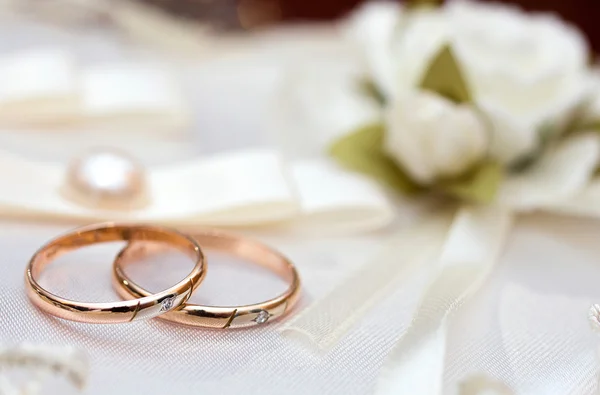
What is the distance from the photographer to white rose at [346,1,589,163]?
58 centimetres

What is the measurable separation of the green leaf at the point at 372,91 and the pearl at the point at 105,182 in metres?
0.27

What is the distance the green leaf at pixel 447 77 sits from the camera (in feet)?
1.92

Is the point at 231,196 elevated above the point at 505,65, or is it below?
below

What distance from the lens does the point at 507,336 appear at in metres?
0.46

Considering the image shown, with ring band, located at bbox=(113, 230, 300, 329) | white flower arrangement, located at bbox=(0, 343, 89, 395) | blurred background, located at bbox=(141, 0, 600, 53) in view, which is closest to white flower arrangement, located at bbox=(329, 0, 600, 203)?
ring band, located at bbox=(113, 230, 300, 329)

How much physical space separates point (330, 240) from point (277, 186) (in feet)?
0.20

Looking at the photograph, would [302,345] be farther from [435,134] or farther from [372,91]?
[372,91]

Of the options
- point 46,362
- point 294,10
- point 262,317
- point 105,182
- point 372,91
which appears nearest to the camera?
point 46,362

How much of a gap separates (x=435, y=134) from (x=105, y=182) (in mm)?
259

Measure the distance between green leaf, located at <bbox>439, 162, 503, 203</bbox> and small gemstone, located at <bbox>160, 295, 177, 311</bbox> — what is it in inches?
10.7

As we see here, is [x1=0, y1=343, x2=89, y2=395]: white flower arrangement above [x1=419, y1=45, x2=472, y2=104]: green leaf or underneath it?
underneath

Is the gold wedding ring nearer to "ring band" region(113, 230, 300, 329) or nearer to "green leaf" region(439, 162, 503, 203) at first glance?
"ring band" region(113, 230, 300, 329)

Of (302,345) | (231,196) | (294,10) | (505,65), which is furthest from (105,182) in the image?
(294,10)

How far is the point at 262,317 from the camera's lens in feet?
1.42
